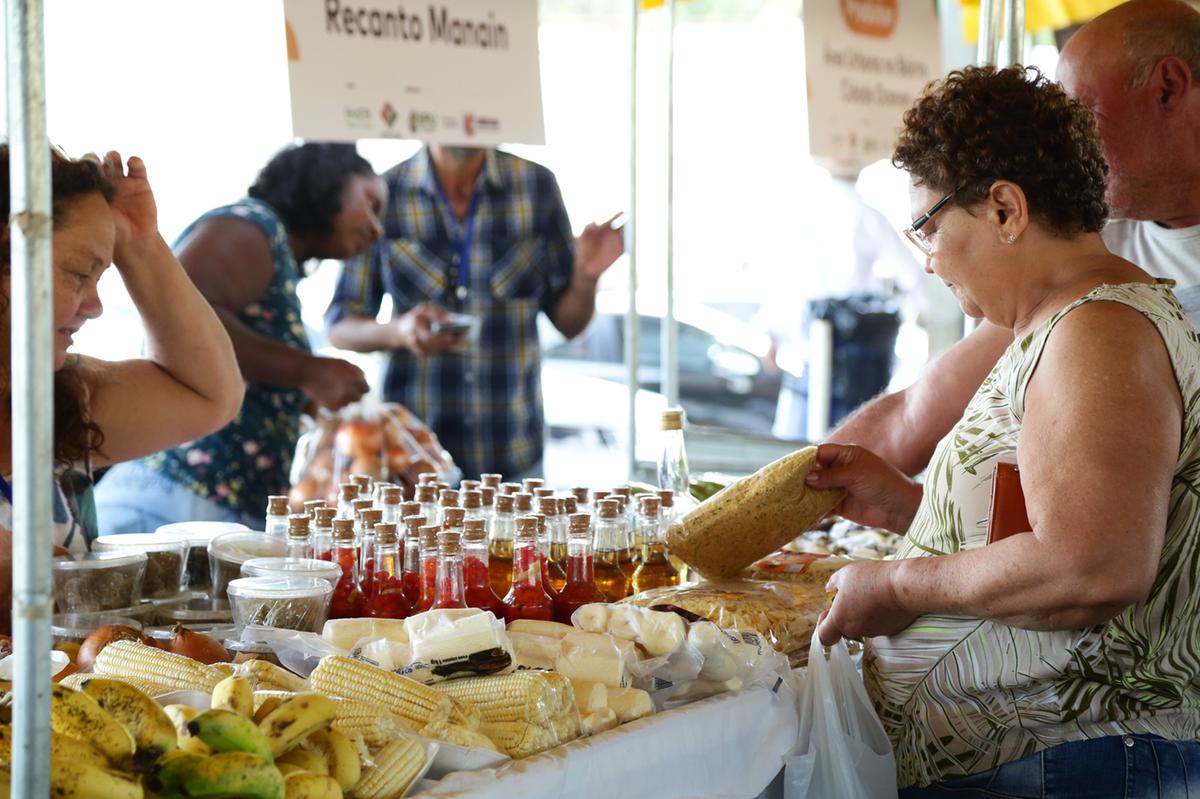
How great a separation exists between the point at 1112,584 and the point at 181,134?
682cm

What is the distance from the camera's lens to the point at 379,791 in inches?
48.8

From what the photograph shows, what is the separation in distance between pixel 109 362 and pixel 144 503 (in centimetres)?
102

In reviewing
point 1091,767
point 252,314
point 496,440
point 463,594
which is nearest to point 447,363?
point 496,440

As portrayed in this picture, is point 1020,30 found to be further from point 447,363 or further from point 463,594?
point 447,363

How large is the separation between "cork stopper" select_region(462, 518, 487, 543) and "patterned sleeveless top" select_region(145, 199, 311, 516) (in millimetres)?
1845

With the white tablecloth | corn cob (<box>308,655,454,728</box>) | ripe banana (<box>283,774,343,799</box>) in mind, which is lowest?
the white tablecloth

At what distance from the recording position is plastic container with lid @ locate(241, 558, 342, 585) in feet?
5.74

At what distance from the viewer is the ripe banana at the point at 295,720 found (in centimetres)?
117

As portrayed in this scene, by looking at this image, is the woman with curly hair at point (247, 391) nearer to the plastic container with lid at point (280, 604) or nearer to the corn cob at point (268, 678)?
the plastic container with lid at point (280, 604)

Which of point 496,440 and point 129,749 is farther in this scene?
point 496,440

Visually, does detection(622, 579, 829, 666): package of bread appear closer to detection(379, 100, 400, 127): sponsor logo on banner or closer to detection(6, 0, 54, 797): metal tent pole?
detection(6, 0, 54, 797): metal tent pole

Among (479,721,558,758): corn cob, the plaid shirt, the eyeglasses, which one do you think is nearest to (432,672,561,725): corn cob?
(479,721,558,758): corn cob

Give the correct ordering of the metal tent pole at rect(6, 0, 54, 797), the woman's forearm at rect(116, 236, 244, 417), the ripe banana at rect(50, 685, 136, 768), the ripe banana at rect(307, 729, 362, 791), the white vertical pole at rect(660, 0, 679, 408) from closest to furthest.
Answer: the metal tent pole at rect(6, 0, 54, 797), the ripe banana at rect(50, 685, 136, 768), the ripe banana at rect(307, 729, 362, 791), the woman's forearm at rect(116, 236, 244, 417), the white vertical pole at rect(660, 0, 679, 408)

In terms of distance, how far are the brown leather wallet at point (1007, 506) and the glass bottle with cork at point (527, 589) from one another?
62cm
